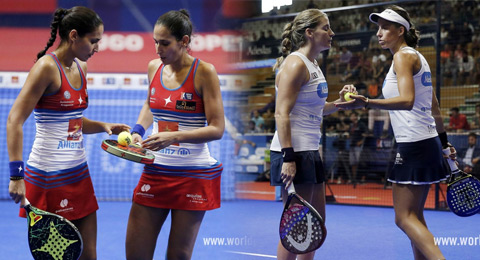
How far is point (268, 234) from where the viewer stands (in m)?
6.07

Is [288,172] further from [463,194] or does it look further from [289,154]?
[463,194]

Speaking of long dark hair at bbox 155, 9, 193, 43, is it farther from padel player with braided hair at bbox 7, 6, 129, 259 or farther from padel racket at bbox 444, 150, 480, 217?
padel racket at bbox 444, 150, 480, 217

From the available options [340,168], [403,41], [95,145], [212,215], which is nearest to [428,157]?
[403,41]

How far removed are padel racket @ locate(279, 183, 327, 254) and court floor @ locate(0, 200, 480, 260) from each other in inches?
71.8

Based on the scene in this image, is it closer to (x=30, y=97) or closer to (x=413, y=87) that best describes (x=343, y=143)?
(x=413, y=87)

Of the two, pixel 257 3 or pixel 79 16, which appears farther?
pixel 257 3

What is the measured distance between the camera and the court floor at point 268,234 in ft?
16.8

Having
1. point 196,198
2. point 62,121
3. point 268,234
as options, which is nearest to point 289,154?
point 196,198

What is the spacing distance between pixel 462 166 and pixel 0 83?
720cm

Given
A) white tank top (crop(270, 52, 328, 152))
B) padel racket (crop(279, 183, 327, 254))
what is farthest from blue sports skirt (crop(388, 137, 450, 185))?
padel racket (crop(279, 183, 327, 254))

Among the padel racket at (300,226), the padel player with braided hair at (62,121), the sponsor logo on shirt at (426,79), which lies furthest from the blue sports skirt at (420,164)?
the padel player with braided hair at (62,121)

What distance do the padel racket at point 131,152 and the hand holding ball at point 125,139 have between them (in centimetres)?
10

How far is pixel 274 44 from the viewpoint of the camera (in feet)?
27.9

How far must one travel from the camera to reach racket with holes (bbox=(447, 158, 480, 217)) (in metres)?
4.16
